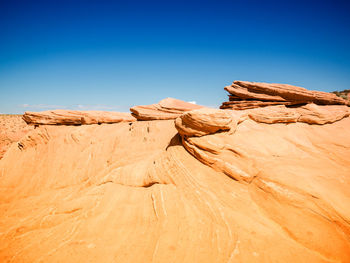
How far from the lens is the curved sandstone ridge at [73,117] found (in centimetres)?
1139

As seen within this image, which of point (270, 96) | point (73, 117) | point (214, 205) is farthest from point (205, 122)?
point (73, 117)

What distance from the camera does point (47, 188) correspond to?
8.88m

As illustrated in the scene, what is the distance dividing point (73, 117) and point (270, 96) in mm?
12529

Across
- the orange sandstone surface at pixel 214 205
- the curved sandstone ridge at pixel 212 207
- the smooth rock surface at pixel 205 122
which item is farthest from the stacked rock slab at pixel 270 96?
the smooth rock surface at pixel 205 122

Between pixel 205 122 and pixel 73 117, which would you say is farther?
pixel 73 117

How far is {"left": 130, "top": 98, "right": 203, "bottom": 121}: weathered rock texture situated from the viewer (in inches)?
409

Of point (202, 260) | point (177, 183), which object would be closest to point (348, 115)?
point (177, 183)

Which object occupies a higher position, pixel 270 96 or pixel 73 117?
pixel 270 96

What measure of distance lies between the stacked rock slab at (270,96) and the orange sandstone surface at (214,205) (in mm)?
1870

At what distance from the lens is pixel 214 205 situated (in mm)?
3771

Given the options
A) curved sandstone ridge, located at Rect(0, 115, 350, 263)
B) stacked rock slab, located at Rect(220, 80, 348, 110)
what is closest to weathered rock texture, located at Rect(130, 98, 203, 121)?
stacked rock slab, located at Rect(220, 80, 348, 110)

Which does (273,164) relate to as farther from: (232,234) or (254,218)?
(232,234)

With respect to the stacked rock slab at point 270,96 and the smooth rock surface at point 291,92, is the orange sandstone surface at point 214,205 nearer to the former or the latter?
the stacked rock slab at point 270,96

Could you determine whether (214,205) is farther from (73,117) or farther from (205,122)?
(73,117)
